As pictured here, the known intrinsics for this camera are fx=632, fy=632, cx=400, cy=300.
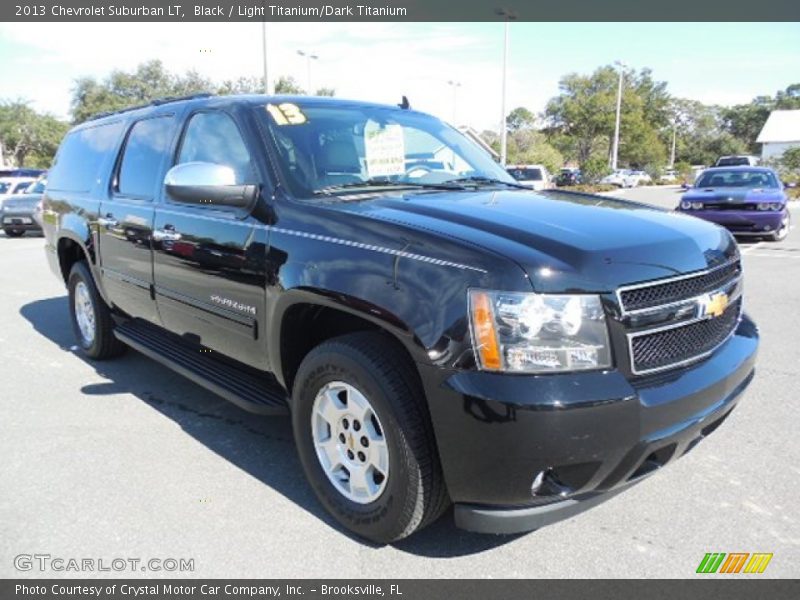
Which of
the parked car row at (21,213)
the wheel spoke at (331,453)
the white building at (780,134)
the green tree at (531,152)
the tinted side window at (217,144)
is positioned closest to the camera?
the wheel spoke at (331,453)

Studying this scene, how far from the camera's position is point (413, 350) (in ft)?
7.68

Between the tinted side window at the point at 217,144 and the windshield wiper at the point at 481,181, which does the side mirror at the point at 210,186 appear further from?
the windshield wiper at the point at 481,181

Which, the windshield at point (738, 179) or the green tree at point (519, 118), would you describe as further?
the green tree at point (519, 118)

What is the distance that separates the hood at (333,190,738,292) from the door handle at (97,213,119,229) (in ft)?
7.62

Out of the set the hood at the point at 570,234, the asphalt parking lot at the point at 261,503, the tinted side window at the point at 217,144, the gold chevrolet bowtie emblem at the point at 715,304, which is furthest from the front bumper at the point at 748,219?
the tinted side window at the point at 217,144

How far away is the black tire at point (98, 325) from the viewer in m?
5.07

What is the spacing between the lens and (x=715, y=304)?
2652 millimetres


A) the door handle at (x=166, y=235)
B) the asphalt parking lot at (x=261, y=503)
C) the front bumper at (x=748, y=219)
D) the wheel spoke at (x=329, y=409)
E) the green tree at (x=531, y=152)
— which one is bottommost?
the asphalt parking lot at (x=261, y=503)

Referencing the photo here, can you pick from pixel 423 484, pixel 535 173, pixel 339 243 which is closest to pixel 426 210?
pixel 339 243

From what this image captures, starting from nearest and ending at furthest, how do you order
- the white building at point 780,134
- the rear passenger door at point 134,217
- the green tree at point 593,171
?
1. the rear passenger door at point 134,217
2. the green tree at point 593,171
3. the white building at point 780,134

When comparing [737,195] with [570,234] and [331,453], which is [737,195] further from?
[331,453]

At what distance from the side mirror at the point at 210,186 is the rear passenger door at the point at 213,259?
0.11 meters

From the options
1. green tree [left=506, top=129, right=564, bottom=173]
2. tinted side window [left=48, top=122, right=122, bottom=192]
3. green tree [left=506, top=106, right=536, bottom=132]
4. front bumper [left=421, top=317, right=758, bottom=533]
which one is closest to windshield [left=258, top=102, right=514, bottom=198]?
front bumper [left=421, top=317, right=758, bottom=533]

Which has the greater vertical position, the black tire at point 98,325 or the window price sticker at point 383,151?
the window price sticker at point 383,151
